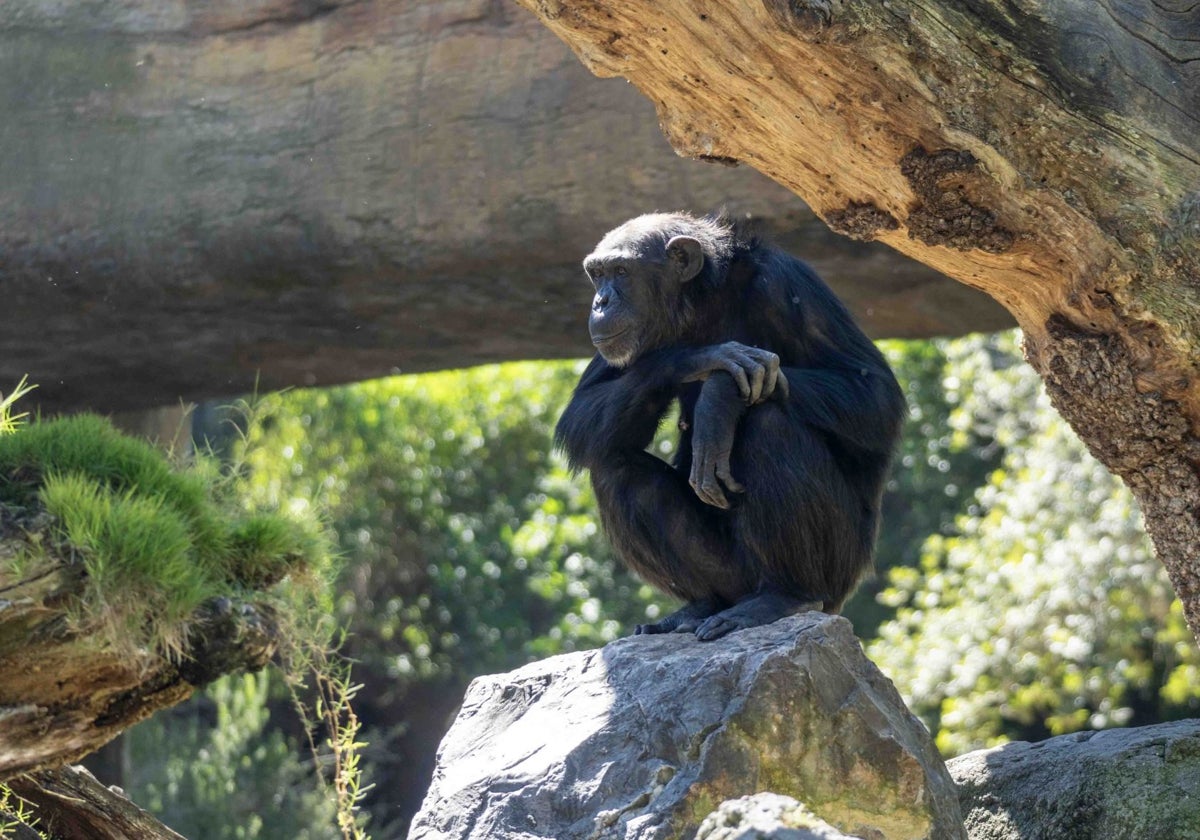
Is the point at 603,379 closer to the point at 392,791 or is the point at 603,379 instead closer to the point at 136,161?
the point at 136,161

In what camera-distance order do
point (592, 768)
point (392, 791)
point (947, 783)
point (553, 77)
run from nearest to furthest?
point (592, 768) → point (947, 783) → point (553, 77) → point (392, 791)

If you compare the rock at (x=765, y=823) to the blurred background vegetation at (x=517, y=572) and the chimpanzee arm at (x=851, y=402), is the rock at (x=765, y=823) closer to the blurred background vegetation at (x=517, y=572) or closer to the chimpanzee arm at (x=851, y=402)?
the chimpanzee arm at (x=851, y=402)

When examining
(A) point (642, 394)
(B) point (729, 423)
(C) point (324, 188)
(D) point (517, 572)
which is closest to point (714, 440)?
(B) point (729, 423)

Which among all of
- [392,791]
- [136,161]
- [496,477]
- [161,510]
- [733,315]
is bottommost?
[392,791]

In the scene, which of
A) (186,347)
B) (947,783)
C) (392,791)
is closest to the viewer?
(947,783)

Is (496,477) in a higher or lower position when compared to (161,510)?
lower

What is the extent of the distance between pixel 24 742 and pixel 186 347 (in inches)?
122

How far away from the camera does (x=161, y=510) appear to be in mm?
4293

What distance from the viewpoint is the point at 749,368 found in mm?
4141

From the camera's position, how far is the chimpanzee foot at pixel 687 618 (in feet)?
13.9

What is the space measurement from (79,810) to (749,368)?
253 cm

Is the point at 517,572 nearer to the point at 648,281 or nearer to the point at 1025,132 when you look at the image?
the point at 648,281

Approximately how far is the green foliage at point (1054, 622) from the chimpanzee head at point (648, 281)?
526 cm

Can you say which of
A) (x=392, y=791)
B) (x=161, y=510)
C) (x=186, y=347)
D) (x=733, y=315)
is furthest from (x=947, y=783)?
(x=392, y=791)
